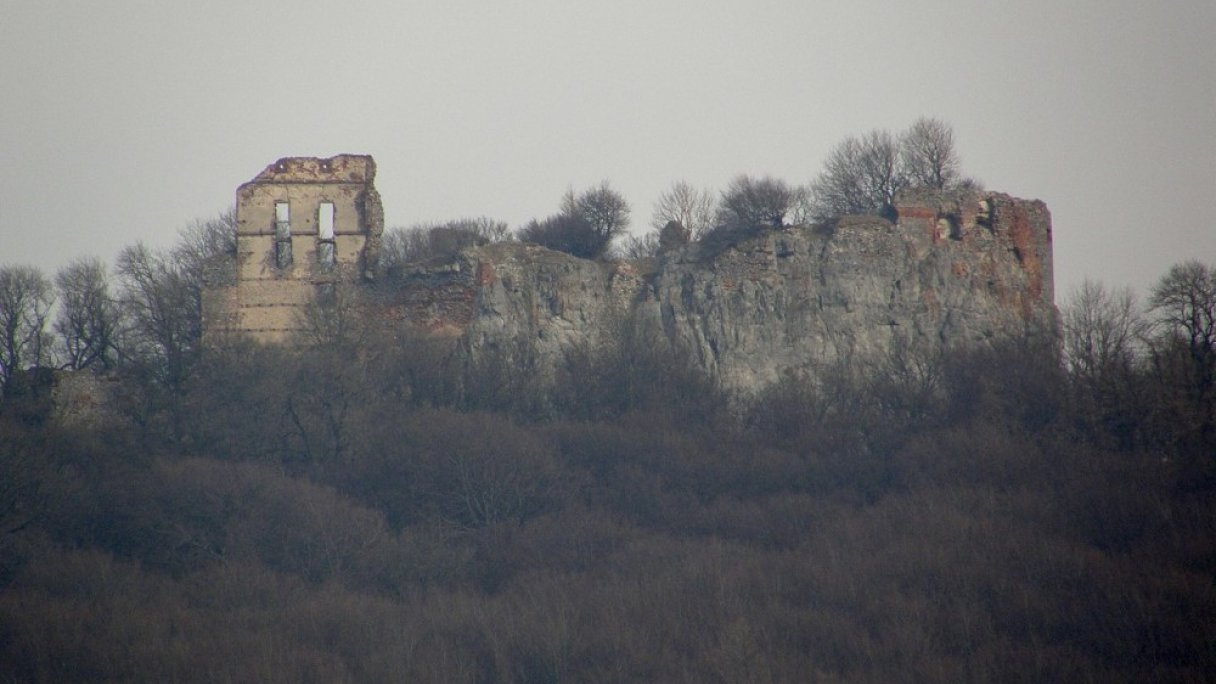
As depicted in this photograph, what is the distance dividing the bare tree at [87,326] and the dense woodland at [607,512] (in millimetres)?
176

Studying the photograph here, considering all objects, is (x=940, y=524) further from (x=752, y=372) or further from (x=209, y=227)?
(x=209, y=227)

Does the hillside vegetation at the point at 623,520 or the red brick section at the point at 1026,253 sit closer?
the hillside vegetation at the point at 623,520

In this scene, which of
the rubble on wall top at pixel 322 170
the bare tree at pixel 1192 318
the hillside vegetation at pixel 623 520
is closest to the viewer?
the hillside vegetation at pixel 623 520

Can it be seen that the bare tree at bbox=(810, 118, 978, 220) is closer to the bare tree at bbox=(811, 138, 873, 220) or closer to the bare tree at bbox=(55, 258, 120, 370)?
the bare tree at bbox=(811, 138, 873, 220)

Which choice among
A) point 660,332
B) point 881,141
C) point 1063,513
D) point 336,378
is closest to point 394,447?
point 336,378

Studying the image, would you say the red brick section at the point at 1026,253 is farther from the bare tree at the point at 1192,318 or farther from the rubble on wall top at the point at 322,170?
the rubble on wall top at the point at 322,170

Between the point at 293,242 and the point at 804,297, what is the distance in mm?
10119

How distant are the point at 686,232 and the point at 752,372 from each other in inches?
217

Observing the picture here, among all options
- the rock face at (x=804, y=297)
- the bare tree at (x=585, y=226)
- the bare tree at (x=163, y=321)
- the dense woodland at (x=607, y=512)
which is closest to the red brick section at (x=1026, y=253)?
the rock face at (x=804, y=297)

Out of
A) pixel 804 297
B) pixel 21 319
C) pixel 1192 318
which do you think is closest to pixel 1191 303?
pixel 1192 318

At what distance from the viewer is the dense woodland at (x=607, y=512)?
57.1 feet

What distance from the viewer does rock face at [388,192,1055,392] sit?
26.8 metres

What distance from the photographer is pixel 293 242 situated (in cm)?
2825

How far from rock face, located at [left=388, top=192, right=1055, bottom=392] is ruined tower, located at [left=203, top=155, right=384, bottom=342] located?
1.81 m
